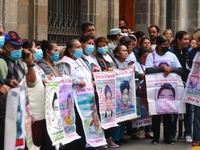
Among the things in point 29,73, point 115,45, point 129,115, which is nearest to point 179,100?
point 129,115

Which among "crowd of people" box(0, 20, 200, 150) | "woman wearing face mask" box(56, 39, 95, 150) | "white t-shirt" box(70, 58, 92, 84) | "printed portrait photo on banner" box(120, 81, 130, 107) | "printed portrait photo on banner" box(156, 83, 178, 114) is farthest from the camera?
"printed portrait photo on banner" box(156, 83, 178, 114)

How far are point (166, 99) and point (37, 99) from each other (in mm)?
3622

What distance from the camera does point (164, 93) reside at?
34.8 feet

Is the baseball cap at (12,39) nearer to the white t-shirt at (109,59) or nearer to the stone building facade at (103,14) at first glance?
the white t-shirt at (109,59)

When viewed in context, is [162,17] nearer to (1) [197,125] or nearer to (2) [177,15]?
(2) [177,15]

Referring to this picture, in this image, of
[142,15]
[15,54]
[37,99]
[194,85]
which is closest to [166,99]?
[194,85]

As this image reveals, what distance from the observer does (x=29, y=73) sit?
7.40 m

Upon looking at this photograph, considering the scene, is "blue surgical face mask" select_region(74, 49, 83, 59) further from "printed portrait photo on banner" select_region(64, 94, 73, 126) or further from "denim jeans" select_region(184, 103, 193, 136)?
"denim jeans" select_region(184, 103, 193, 136)

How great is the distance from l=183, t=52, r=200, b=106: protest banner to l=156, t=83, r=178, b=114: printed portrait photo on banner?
0.73 ft

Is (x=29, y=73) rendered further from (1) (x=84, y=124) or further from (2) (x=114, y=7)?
(2) (x=114, y=7)

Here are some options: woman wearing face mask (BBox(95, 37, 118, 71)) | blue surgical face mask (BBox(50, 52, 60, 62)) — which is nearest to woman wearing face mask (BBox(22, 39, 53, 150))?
blue surgical face mask (BBox(50, 52, 60, 62))

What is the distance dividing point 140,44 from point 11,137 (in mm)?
5986

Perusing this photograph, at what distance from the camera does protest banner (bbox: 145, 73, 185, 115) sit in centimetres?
1056

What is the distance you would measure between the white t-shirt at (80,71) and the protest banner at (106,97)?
0.67ft
